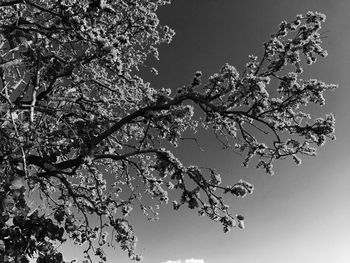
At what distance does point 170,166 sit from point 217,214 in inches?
73.6

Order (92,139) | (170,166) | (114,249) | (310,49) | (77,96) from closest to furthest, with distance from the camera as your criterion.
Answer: (310,49)
(92,139)
(170,166)
(114,249)
(77,96)

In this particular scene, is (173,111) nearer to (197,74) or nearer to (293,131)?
(197,74)

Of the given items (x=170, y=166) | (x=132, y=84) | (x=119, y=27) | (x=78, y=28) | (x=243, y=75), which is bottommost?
(x=170, y=166)

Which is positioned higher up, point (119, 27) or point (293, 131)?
point (119, 27)

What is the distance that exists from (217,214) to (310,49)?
194 inches

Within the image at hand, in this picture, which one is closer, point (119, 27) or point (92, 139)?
point (92, 139)

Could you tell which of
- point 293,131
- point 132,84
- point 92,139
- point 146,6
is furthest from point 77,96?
point 293,131

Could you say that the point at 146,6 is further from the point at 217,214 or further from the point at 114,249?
the point at 114,249

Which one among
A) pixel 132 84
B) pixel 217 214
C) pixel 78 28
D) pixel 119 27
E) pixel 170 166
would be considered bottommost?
pixel 217 214

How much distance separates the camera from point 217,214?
11414 millimetres

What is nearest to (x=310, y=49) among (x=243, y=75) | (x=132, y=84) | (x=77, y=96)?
(x=243, y=75)

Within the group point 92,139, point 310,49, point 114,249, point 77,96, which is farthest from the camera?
point 77,96

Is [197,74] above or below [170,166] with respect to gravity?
above

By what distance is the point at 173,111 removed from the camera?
993 cm
